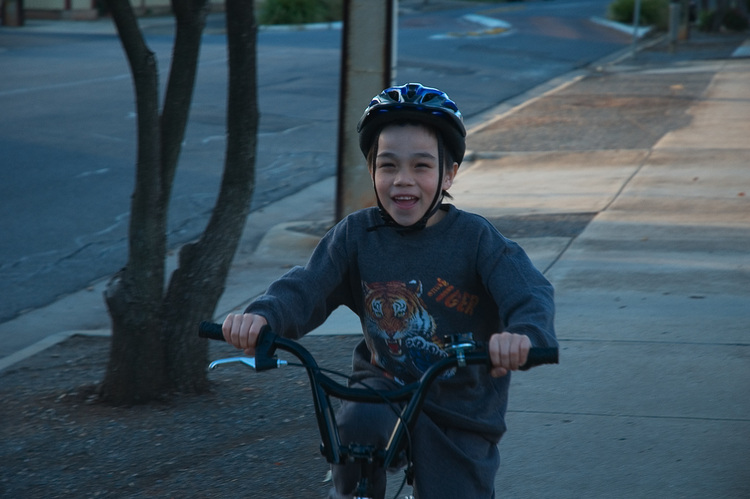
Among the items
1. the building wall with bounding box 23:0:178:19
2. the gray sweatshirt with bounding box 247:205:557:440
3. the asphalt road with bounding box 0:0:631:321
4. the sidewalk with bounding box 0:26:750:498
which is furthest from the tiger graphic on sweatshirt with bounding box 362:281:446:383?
the building wall with bounding box 23:0:178:19

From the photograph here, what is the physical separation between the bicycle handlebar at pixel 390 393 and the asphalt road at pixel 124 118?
5124 millimetres

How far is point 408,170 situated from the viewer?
271cm

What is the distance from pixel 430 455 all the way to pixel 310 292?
0.56 metres

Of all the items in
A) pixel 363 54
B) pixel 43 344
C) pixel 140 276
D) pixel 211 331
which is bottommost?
pixel 43 344

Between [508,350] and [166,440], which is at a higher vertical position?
[508,350]

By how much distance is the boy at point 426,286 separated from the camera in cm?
262

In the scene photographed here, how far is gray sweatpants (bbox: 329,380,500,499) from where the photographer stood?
2.46 meters

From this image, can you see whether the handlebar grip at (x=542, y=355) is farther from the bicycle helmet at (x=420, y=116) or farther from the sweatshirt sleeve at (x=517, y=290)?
the bicycle helmet at (x=420, y=116)

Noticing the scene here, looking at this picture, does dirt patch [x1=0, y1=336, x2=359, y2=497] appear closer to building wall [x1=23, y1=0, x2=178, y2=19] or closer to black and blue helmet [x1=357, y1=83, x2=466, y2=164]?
black and blue helmet [x1=357, y1=83, x2=466, y2=164]

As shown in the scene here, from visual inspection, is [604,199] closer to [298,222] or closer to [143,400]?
[298,222]

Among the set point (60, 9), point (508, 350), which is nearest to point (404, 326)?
point (508, 350)

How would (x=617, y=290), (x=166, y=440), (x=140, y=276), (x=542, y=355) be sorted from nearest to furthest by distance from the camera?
1. (x=542, y=355)
2. (x=166, y=440)
3. (x=140, y=276)
4. (x=617, y=290)

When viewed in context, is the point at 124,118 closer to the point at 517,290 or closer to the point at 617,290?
the point at 617,290

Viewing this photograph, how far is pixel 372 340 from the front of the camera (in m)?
2.80
